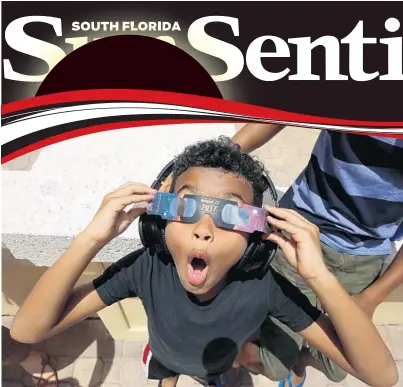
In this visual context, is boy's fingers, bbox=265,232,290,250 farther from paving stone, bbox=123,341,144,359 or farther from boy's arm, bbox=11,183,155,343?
paving stone, bbox=123,341,144,359

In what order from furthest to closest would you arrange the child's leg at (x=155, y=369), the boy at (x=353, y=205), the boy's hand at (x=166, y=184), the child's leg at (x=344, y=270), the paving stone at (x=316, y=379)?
the paving stone at (x=316, y=379)
the child's leg at (x=155, y=369)
the child's leg at (x=344, y=270)
the boy at (x=353, y=205)
the boy's hand at (x=166, y=184)

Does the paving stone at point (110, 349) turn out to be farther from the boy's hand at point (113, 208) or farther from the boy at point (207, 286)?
the boy's hand at point (113, 208)

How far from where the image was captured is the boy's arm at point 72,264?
37.3 inches

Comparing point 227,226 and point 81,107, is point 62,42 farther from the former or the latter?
point 227,226

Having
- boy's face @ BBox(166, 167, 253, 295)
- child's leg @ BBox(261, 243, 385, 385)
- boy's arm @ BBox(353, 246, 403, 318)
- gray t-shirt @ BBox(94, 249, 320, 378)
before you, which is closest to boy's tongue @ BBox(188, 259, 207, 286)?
boy's face @ BBox(166, 167, 253, 295)

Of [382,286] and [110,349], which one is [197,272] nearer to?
[382,286]

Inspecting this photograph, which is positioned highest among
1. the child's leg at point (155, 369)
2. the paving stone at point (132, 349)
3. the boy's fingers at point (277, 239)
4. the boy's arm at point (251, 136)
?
the boy's arm at point (251, 136)

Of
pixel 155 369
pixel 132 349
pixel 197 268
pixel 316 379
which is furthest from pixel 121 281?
pixel 316 379

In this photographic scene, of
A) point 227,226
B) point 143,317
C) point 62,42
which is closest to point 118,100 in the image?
point 62,42

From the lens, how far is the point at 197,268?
0.90 metres

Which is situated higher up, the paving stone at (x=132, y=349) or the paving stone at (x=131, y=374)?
the paving stone at (x=132, y=349)

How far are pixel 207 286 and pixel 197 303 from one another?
0.43ft

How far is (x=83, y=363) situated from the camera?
1.89 meters

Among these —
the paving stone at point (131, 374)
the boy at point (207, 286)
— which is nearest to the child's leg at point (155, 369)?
the boy at point (207, 286)
